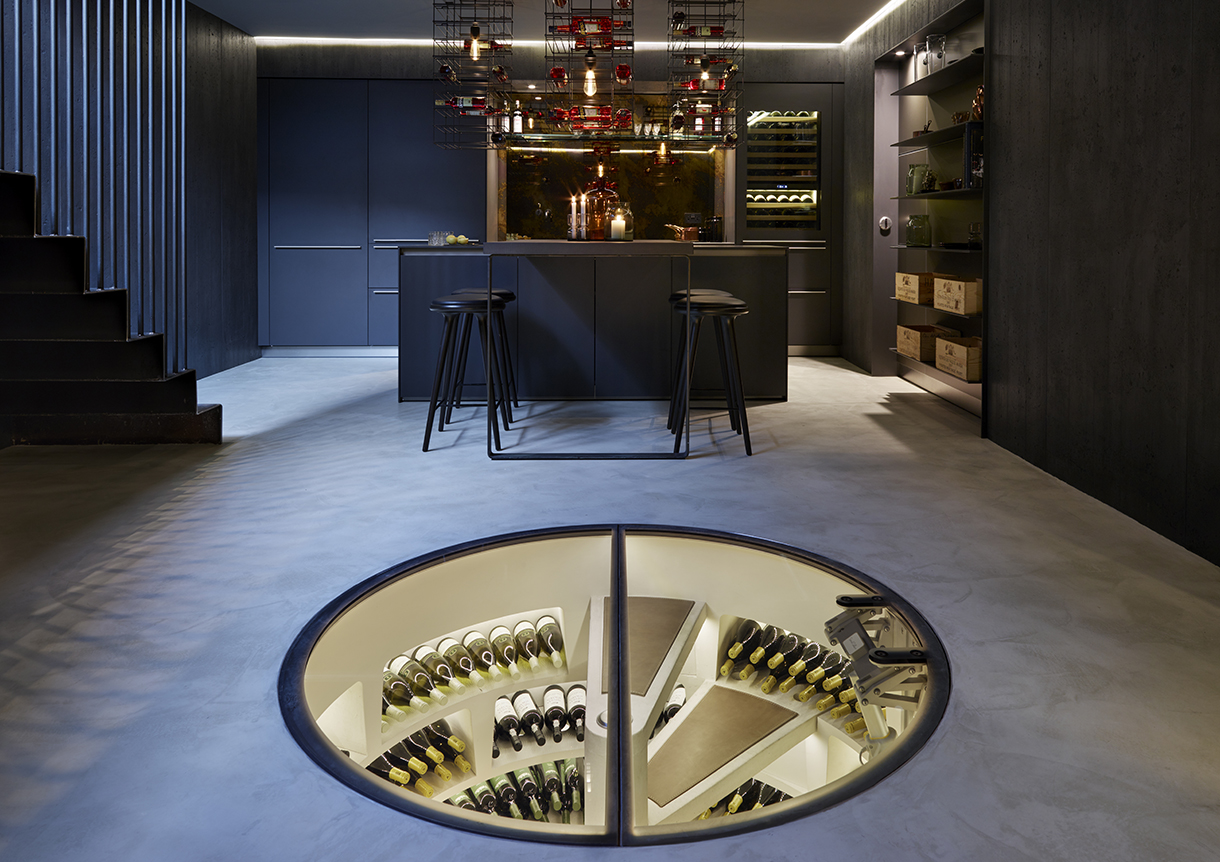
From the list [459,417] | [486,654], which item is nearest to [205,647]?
[486,654]

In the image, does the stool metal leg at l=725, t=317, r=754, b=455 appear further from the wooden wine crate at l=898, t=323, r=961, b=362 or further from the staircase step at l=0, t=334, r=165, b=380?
the staircase step at l=0, t=334, r=165, b=380

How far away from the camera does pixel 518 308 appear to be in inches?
222

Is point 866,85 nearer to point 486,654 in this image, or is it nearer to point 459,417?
point 459,417

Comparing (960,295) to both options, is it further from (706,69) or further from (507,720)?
(507,720)

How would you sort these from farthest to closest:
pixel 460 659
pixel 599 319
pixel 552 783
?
1. pixel 599 319
2. pixel 460 659
3. pixel 552 783

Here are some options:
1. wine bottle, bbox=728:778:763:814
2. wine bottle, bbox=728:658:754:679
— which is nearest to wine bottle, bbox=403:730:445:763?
wine bottle, bbox=728:778:763:814

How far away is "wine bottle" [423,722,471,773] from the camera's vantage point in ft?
6.28

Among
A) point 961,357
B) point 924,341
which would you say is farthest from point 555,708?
point 924,341

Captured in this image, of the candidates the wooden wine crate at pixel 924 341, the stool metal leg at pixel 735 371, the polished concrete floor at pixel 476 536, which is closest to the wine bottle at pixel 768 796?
the polished concrete floor at pixel 476 536

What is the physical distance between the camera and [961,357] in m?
5.06

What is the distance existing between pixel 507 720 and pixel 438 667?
0.23m

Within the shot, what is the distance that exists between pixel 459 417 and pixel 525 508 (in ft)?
6.71

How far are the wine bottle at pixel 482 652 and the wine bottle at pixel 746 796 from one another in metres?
0.72

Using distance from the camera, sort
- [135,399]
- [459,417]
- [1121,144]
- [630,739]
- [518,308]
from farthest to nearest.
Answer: [518,308] → [459,417] → [135,399] → [1121,144] → [630,739]
